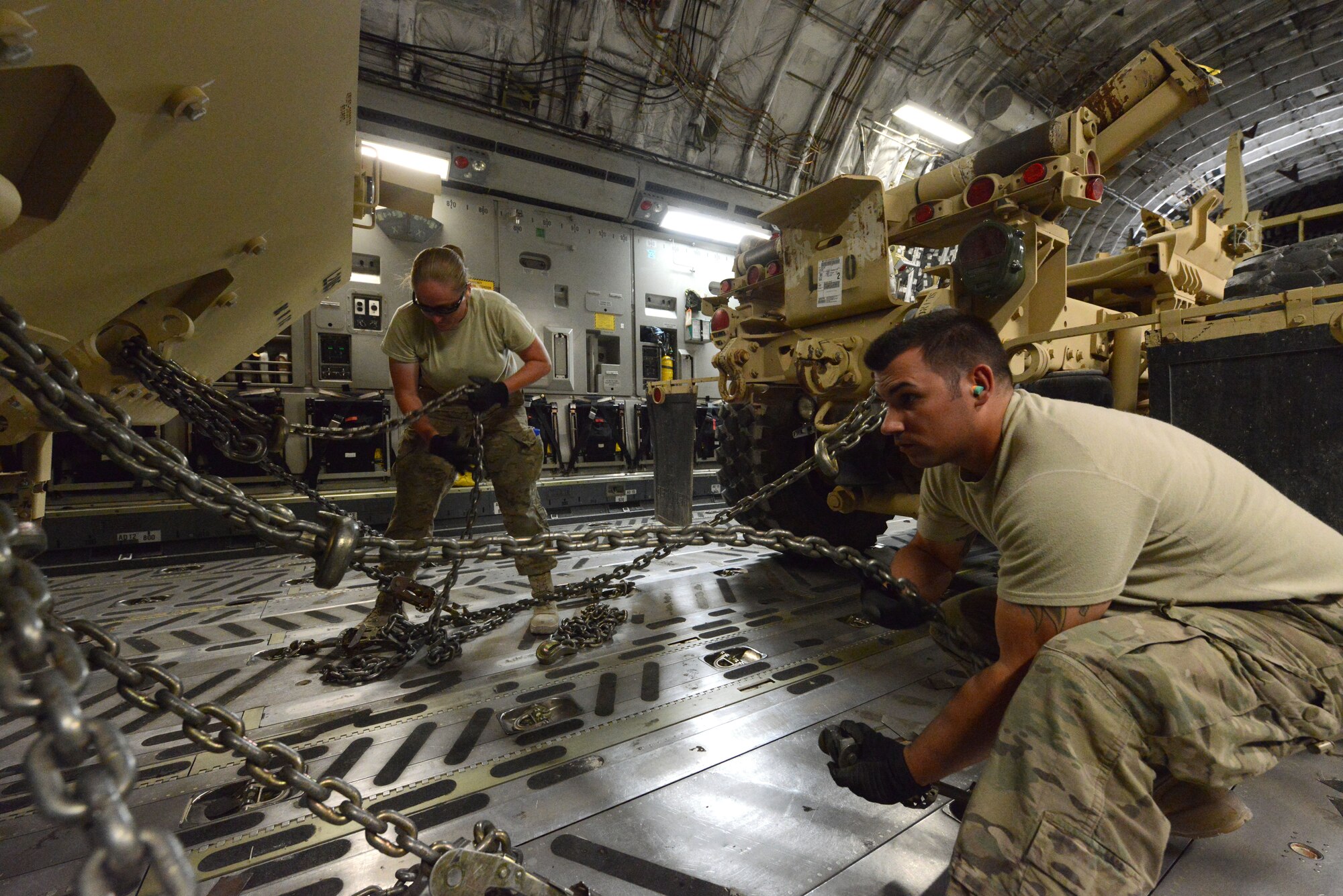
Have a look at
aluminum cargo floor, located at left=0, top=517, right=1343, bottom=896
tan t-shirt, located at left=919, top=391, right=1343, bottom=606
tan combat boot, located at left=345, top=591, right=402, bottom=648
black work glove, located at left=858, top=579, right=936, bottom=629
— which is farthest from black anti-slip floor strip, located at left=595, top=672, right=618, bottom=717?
tan t-shirt, located at left=919, top=391, right=1343, bottom=606

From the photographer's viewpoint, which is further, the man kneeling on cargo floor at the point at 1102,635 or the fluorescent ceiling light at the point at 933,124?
the fluorescent ceiling light at the point at 933,124

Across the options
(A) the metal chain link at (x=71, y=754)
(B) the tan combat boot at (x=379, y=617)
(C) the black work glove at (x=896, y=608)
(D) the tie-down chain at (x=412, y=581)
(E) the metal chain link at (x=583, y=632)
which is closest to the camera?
(A) the metal chain link at (x=71, y=754)

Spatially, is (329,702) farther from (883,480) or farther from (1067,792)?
(883,480)

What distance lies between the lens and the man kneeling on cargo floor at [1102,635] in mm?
1024

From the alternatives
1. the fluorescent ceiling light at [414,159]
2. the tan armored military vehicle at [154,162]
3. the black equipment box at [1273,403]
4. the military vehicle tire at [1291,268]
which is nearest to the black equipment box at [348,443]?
the fluorescent ceiling light at [414,159]

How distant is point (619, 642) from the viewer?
2602 millimetres

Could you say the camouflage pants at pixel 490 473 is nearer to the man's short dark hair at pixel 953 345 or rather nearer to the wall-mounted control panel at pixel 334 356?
the man's short dark hair at pixel 953 345

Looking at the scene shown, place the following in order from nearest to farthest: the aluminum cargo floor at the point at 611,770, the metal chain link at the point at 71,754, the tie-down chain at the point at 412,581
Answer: the metal chain link at the point at 71,754 < the aluminum cargo floor at the point at 611,770 < the tie-down chain at the point at 412,581

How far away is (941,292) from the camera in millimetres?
2617

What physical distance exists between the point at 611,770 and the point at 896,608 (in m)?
0.95

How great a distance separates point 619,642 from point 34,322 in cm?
229

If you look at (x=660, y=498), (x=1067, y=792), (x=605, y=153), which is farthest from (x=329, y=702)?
(x=605, y=153)

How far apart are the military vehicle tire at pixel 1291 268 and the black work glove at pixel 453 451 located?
5.79m

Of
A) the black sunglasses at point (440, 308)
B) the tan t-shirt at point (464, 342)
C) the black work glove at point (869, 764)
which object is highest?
the black sunglasses at point (440, 308)
